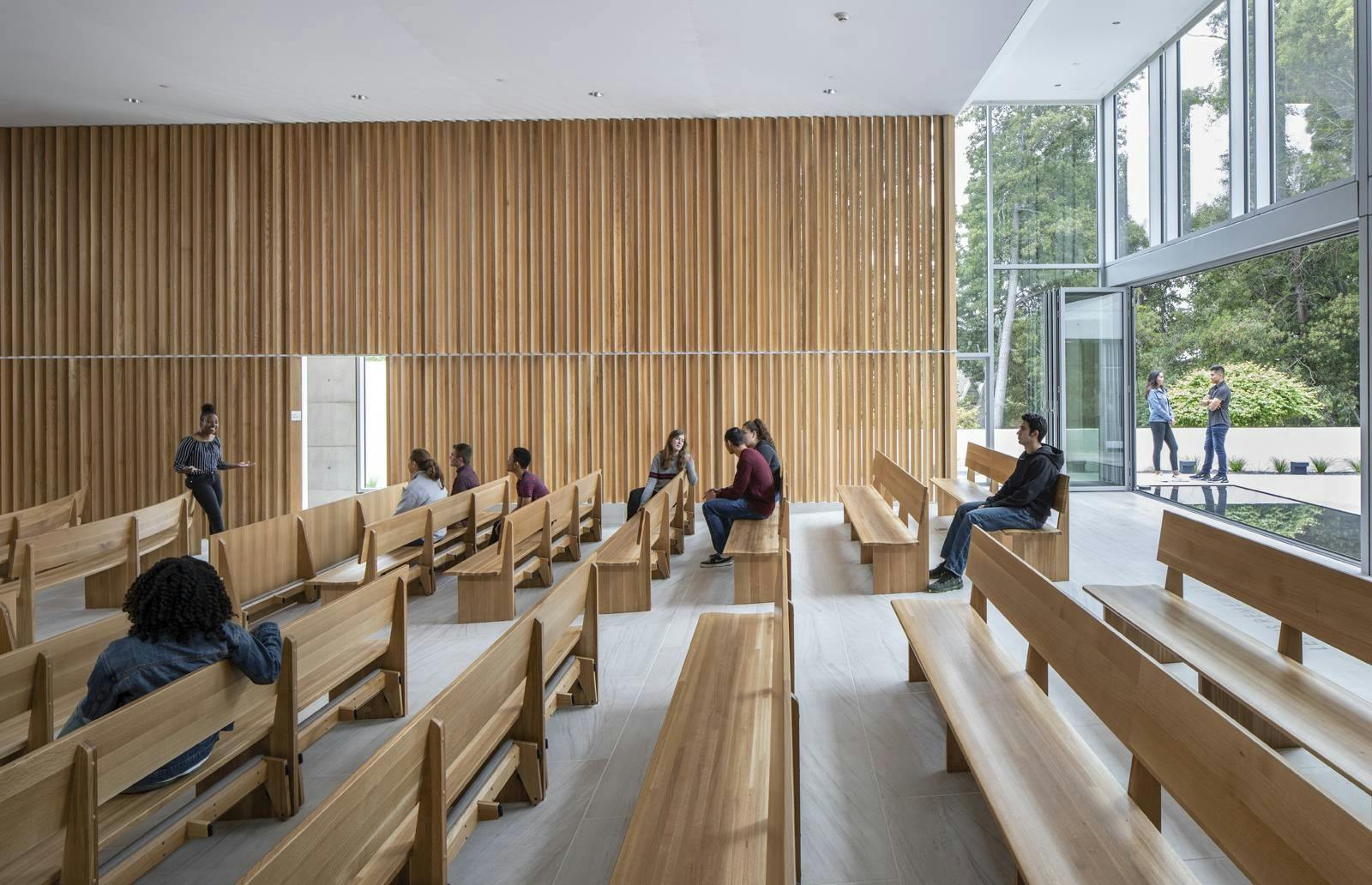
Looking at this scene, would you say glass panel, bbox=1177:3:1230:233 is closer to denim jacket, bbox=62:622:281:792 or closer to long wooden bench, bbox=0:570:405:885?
long wooden bench, bbox=0:570:405:885

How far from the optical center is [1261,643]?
10.8ft

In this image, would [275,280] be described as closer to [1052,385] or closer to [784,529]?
[784,529]

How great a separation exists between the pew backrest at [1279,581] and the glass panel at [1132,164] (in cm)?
779

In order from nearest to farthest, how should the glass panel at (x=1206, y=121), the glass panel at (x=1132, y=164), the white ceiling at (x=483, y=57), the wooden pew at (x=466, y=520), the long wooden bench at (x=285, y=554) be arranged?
the long wooden bench at (x=285, y=554) → the wooden pew at (x=466, y=520) → the white ceiling at (x=483, y=57) → the glass panel at (x=1206, y=121) → the glass panel at (x=1132, y=164)

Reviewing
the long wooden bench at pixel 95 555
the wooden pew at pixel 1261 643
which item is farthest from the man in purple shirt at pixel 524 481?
the wooden pew at pixel 1261 643

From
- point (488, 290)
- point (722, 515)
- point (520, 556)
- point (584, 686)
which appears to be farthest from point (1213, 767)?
point (488, 290)

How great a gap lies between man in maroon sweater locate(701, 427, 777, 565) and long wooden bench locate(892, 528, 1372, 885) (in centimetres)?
350

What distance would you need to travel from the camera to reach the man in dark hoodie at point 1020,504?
6066 millimetres

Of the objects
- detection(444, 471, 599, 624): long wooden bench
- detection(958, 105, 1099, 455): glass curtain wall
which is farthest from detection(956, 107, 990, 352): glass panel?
detection(444, 471, 599, 624): long wooden bench

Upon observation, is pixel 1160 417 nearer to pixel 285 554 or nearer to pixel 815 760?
pixel 815 760

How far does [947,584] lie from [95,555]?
5801 mm

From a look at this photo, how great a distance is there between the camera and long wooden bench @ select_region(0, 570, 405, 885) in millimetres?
1983

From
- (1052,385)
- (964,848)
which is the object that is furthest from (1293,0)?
(964,848)

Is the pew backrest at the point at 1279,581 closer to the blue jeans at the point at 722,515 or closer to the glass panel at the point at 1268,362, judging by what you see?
the blue jeans at the point at 722,515
